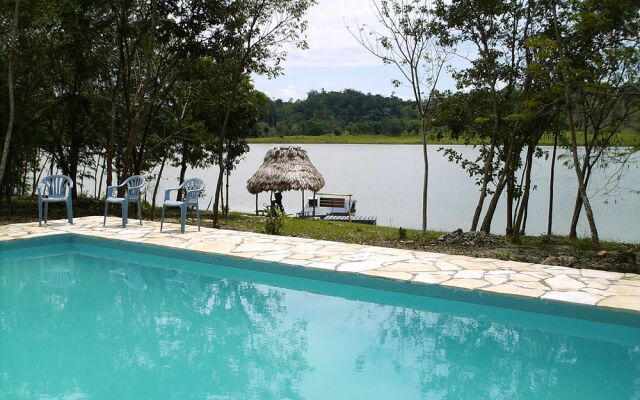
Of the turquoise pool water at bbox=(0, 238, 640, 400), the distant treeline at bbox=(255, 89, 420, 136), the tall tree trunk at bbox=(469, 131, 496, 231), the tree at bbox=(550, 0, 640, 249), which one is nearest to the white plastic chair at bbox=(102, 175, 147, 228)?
the turquoise pool water at bbox=(0, 238, 640, 400)

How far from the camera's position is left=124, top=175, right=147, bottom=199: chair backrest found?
855 centimetres

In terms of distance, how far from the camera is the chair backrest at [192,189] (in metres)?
8.16

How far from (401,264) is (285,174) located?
432 inches

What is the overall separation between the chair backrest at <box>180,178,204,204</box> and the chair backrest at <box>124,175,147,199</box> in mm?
739

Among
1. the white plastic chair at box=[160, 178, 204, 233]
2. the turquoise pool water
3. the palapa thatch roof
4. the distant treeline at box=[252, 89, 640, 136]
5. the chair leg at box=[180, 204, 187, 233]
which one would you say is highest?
the distant treeline at box=[252, 89, 640, 136]

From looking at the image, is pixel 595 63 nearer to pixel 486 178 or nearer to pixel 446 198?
pixel 486 178

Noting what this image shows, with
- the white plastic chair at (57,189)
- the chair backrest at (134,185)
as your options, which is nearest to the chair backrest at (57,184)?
the white plastic chair at (57,189)

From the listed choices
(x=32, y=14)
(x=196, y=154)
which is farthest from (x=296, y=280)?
(x=196, y=154)

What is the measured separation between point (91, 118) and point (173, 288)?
8.23 meters

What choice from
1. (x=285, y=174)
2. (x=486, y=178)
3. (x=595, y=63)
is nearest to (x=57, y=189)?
(x=486, y=178)

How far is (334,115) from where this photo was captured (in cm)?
4028

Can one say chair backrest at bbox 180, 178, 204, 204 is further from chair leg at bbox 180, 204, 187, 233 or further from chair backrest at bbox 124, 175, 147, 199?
chair backrest at bbox 124, 175, 147, 199

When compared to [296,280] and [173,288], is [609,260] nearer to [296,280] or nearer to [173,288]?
[296,280]

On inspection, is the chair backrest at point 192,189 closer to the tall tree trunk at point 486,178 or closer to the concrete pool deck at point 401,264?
the concrete pool deck at point 401,264
